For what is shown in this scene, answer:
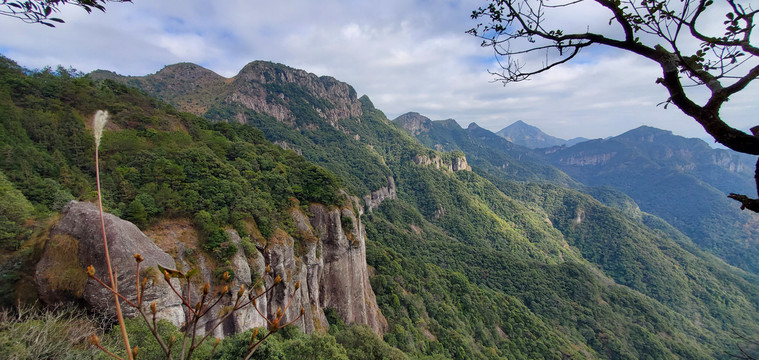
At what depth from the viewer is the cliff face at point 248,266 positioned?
12773mm

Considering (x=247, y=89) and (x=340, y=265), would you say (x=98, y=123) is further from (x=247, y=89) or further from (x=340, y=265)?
(x=247, y=89)

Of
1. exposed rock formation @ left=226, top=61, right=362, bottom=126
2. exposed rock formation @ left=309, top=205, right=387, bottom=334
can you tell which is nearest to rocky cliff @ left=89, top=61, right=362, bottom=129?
exposed rock formation @ left=226, top=61, right=362, bottom=126

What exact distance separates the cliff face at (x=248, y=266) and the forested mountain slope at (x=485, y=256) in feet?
30.4

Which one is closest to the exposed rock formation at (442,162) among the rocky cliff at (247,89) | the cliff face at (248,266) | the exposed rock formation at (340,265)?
the rocky cliff at (247,89)

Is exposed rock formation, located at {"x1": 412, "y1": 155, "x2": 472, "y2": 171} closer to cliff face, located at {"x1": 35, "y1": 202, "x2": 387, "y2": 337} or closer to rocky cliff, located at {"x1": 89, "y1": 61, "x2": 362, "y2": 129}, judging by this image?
rocky cliff, located at {"x1": 89, "y1": 61, "x2": 362, "y2": 129}

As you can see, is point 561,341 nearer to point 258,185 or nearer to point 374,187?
point 258,185

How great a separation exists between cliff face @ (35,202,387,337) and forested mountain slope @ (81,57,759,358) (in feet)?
30.4

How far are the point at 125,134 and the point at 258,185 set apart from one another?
1192 cm

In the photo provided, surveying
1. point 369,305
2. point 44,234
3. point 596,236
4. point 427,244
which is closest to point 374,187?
point 427,244

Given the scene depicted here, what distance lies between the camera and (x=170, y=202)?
19750mm

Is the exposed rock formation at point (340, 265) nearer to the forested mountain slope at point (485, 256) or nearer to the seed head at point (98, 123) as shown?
the forested mountain slope at point (485, 256)

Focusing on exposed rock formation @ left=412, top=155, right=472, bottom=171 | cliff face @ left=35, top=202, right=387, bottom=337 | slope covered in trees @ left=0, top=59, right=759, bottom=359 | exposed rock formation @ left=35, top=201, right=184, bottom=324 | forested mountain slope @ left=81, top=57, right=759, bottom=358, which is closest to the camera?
exposed rock formation @ left=35, top=201, right=184, bottom=324

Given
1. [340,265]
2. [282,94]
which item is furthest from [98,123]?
[282,94]

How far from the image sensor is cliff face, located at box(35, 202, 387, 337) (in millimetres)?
12773
